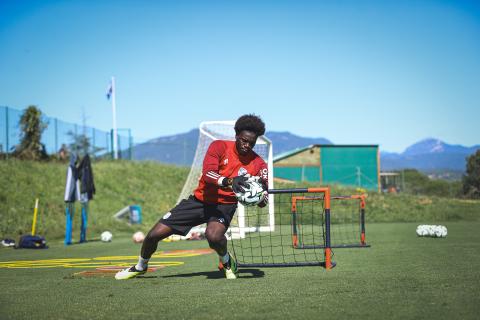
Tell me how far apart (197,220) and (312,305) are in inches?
109

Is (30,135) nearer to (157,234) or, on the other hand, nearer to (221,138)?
(221,138)

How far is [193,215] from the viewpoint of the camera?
7.59 meters

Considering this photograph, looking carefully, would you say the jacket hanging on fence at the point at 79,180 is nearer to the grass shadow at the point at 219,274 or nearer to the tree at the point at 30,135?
the tree at the point at 30,135

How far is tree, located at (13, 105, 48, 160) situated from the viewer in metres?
28.7

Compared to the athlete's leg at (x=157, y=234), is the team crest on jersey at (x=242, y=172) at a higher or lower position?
higher

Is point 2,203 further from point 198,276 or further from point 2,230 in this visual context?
point 198,276

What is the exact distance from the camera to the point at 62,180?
90.5ft

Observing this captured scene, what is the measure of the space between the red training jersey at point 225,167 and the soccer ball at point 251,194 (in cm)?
33

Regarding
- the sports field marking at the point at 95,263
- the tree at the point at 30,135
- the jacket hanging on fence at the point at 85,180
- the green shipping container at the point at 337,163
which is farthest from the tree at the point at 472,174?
the sports field marking at the point at 95,263

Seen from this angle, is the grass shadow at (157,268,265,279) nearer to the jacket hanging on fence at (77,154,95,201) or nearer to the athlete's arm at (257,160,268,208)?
the athlete's arm at (257,160,268,208)

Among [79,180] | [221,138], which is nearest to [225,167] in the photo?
[221,138]

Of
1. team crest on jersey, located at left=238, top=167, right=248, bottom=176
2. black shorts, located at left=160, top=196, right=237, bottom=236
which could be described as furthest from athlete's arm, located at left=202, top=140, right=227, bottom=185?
black shorts, located at left=160, top=196, right=237, bottom=236

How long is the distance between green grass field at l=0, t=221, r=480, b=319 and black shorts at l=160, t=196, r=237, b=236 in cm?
72

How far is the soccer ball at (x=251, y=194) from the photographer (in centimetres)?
705
